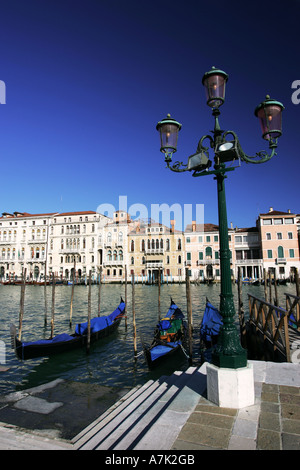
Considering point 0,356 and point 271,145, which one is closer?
point 271,145

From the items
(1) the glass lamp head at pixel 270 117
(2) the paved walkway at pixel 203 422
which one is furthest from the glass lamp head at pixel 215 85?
(2) the paved walkway at pixel 203 422

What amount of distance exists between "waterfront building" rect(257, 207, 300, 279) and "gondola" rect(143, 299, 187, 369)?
26.7 m

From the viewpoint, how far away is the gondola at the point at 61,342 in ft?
25.5

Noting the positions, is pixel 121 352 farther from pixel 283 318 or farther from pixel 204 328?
pixel 283 318

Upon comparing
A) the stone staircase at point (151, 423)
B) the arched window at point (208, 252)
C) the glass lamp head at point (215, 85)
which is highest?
the arched window at point (208, 252)

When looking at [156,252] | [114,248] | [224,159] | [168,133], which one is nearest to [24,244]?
[114,248]

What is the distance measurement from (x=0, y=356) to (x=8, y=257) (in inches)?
1584

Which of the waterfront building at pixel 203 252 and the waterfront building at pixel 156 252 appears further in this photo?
the waterfront building at pixel 156 252

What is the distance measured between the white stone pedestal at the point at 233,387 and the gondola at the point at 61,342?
603cm

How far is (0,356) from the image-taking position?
27.9 ft

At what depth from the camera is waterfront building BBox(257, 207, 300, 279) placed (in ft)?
114

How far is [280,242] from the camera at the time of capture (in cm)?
3516

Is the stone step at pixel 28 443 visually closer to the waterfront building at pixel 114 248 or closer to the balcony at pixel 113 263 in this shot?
the waterfront building at pixel 114 248
